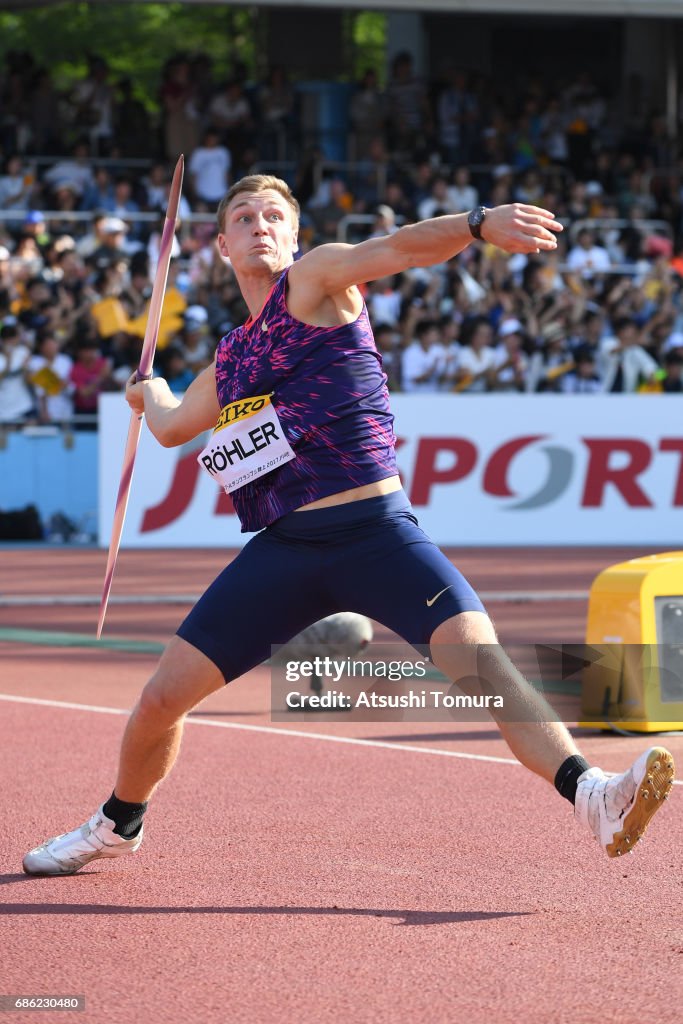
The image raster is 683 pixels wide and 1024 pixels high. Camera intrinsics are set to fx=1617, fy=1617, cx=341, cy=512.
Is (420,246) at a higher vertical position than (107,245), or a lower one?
higher

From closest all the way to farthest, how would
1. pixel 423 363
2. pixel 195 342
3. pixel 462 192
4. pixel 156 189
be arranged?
pixel 195 342 < pixel 423 363 < pixel 156 189 < pixel 462 192

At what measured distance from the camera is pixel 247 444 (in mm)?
4840

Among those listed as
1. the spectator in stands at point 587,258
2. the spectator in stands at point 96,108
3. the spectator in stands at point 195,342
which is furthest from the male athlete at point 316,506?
the spectator in stands at point 96,108

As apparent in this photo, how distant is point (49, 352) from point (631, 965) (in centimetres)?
1430

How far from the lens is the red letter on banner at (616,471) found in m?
17.2

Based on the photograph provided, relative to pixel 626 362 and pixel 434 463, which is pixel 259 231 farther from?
pixel 626 362

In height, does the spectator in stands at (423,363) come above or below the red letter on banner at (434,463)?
above

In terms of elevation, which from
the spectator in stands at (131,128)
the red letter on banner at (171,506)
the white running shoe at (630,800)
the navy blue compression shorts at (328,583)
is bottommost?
the red letter on banner at (171,506)

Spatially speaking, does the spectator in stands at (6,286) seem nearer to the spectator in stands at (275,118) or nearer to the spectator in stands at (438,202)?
the spectator in stands at (438,202)

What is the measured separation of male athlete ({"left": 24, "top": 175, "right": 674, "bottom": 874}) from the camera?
461 cm

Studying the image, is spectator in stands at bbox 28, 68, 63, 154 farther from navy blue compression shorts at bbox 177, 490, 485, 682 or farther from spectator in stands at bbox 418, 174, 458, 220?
navy blue compression shorts at bbox 177, 490, 485, 682

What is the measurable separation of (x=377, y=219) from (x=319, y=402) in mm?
15222

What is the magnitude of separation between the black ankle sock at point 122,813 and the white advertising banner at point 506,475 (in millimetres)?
11191

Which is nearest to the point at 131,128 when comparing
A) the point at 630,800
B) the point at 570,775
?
the point at 570,775
